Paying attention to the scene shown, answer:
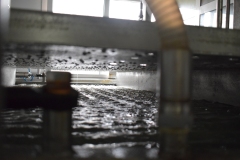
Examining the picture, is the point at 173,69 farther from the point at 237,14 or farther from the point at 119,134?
the point at 237,14

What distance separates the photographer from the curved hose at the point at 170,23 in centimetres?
146

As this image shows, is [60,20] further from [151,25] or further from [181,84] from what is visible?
[181,84]

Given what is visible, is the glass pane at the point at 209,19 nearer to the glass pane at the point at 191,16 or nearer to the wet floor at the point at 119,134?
the glass pane at the point at 191,16

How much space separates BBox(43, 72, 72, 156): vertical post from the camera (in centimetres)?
154

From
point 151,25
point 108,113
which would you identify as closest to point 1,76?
point 151,25

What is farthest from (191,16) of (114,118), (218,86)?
(114,118)

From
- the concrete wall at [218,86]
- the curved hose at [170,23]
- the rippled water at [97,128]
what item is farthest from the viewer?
the concrete wall at [218,86]

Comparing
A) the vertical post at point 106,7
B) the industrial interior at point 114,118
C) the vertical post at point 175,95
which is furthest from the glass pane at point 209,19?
the vertical post at point 175,95

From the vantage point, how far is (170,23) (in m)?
1.47

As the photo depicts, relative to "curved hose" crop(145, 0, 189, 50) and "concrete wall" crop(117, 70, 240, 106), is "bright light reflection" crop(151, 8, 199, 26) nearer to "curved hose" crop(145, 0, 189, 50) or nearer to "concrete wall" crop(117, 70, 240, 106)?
"concrete wall" crop(117, 70, 240, 106)

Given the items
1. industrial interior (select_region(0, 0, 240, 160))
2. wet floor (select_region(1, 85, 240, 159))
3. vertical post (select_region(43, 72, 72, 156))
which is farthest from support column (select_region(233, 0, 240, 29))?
vertical post (select_region(43, 72, 72, 156))

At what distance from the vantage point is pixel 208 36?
7.15ft

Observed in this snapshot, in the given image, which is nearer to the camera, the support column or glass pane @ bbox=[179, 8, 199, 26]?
the support column

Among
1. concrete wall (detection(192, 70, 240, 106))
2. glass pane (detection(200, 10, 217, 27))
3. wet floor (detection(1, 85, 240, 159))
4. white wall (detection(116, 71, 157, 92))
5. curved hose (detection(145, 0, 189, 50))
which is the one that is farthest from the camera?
white wall (detection(116, 71, 157, 92))
